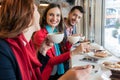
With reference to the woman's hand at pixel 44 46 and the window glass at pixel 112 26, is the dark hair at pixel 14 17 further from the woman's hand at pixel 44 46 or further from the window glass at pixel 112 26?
the window glass at pixel 112 26

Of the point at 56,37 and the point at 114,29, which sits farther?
the point at 114,29

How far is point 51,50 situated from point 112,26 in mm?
948

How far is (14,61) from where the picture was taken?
0.70 metres

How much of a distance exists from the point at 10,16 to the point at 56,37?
0.48m

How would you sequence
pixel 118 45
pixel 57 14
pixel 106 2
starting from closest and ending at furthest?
pixel 57 14, pixel 118 45, pixel 106 2

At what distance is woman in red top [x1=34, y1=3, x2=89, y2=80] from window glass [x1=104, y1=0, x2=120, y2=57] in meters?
0.57

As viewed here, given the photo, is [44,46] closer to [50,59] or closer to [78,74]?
[50,59]

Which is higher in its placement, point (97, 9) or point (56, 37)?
point (97, 9)

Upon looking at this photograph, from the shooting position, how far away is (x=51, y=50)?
4.97ft

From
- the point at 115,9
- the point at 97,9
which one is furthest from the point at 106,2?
the point at 115,9

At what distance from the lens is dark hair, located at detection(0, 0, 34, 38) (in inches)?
27.7

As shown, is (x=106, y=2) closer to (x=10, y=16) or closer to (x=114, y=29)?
(x=114, y=29)

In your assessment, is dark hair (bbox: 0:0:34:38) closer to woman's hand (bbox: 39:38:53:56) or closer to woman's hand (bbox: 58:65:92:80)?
woman's hand (bbox: 58:65:92:80)

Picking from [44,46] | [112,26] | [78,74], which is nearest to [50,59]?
[44,46]
